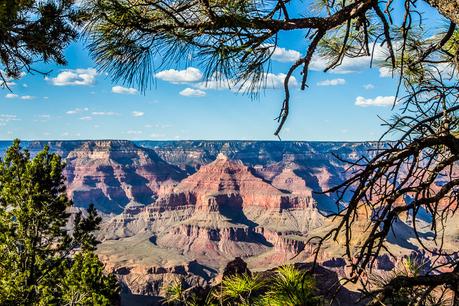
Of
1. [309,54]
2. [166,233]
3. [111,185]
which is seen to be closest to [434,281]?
[309,54]

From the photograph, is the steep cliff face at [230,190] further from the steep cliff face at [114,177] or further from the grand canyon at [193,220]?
the steep cliff face at [114,177]

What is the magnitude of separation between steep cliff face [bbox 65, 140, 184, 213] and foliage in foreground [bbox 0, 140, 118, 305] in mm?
170343

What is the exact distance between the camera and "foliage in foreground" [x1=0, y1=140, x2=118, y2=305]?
516 inches

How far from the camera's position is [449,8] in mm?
2541

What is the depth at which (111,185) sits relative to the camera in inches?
7377

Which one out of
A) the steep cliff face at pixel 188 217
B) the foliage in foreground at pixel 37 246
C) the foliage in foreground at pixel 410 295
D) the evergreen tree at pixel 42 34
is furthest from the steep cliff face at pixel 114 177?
the foliage in foreground at pixel 410 295

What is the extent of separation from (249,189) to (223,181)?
11044 mm

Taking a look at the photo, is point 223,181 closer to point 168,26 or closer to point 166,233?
point 166,233

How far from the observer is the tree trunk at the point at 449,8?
2504mm

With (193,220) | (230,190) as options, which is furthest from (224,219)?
(230,190)

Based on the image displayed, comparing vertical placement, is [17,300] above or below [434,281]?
below

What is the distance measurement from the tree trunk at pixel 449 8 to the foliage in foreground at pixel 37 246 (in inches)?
495

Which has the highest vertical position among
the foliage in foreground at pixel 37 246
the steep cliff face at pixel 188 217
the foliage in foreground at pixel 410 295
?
the foliage in foreground at pixel 410 295

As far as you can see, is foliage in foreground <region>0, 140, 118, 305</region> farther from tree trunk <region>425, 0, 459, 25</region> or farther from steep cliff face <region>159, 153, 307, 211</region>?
steep cliff face <region>159, 153, 307, 211</region>
